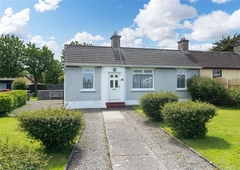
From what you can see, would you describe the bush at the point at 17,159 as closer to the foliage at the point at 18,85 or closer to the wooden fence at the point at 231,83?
the wooden fence at the point at 231,83

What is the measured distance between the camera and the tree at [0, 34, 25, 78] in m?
39.9

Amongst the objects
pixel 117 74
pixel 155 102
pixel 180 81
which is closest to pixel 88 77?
pixel 117 74

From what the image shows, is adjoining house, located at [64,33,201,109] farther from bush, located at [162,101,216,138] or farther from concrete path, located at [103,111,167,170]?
bush, located at [162,101,216,138]

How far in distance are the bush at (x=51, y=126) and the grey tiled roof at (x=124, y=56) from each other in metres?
9.15

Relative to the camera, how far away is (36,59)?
3931 cm

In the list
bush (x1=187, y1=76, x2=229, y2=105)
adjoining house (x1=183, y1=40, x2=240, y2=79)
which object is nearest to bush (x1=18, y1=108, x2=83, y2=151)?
bush (x1=187, y1=76, x2=229, y2=105)

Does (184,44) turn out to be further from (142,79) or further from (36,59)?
(36,59)

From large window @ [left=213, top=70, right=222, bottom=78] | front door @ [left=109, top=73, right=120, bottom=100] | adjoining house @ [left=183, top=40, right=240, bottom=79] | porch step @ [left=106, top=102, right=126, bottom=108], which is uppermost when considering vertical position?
adjoining house @ [left=183, top=40, right=240, bottom=79]

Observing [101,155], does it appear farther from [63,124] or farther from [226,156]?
[226,156]

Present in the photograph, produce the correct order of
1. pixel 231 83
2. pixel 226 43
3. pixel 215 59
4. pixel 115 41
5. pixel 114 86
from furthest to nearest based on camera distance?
pixel 226 43
pixel 215 59
pixel 115 41
pixel 231 83
pixel 114 86

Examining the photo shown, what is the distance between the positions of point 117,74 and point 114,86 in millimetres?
1021

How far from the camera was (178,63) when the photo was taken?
16891mm

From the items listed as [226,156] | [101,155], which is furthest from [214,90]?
[101,155]

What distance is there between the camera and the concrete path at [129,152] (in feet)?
14.8
